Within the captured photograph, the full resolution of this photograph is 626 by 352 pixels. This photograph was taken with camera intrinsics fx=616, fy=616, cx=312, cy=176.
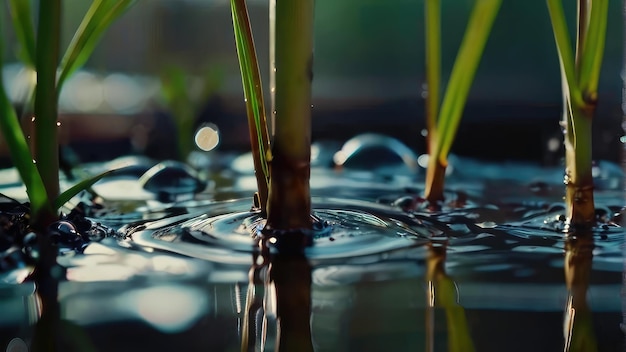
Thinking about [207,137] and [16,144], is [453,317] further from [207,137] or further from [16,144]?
[207,137]

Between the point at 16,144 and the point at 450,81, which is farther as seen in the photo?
the point at 450,81

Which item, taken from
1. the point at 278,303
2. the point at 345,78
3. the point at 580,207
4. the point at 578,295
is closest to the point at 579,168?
the point at 580,207

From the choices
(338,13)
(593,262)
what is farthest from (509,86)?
(593,262)

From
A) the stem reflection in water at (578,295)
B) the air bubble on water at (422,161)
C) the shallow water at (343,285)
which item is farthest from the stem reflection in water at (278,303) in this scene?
the air bubble on water at (422,161)

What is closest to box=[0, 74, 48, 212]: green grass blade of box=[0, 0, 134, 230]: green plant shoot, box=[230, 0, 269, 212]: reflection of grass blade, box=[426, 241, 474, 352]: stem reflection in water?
box=[0, 0, 134, 230]: green plant shoot

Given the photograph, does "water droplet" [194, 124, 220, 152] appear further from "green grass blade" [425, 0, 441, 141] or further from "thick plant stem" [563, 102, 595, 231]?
"thick plant stem" [563, 102, 595, 231]
